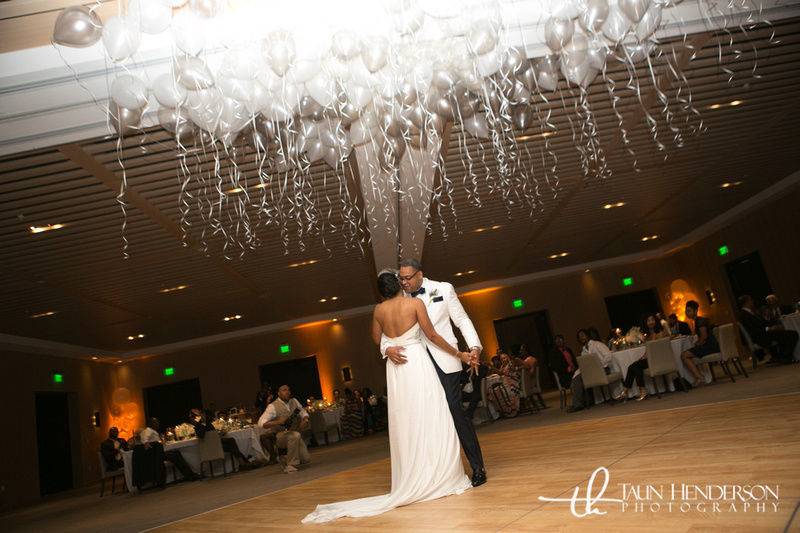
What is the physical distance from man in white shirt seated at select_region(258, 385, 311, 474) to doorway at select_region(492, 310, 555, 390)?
10.2 m

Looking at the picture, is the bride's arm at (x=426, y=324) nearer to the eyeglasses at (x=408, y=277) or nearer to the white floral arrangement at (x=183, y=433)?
the eyeglasses at (x=408, y=277)

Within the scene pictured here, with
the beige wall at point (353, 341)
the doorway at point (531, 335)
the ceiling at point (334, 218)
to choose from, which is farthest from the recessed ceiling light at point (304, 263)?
the doorway at point (531, 335)

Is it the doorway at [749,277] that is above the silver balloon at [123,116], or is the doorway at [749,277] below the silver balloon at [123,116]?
below

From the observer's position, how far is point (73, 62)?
4.31 meters

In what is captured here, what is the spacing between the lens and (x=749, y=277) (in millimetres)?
15406

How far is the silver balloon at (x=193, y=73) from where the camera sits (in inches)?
132

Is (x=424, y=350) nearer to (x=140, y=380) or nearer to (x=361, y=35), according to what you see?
(x=361, y=35)

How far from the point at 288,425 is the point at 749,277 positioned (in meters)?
12.1

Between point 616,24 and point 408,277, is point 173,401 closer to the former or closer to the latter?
point 408,277

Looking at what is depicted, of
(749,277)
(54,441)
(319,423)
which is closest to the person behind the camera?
(319,423)

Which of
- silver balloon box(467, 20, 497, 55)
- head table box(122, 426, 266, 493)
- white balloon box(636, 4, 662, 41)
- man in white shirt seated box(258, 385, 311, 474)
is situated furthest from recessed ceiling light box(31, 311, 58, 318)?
white balloon box(636, 4, 662, 41)

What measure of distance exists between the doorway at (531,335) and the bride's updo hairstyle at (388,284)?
14971mm

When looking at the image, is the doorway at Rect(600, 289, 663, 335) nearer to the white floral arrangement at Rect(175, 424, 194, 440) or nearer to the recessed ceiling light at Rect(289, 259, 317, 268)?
the recessed ceiling light at Rect(289, 259, 317, 268)

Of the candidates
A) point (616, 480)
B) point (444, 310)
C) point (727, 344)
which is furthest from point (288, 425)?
point (616, 480)
